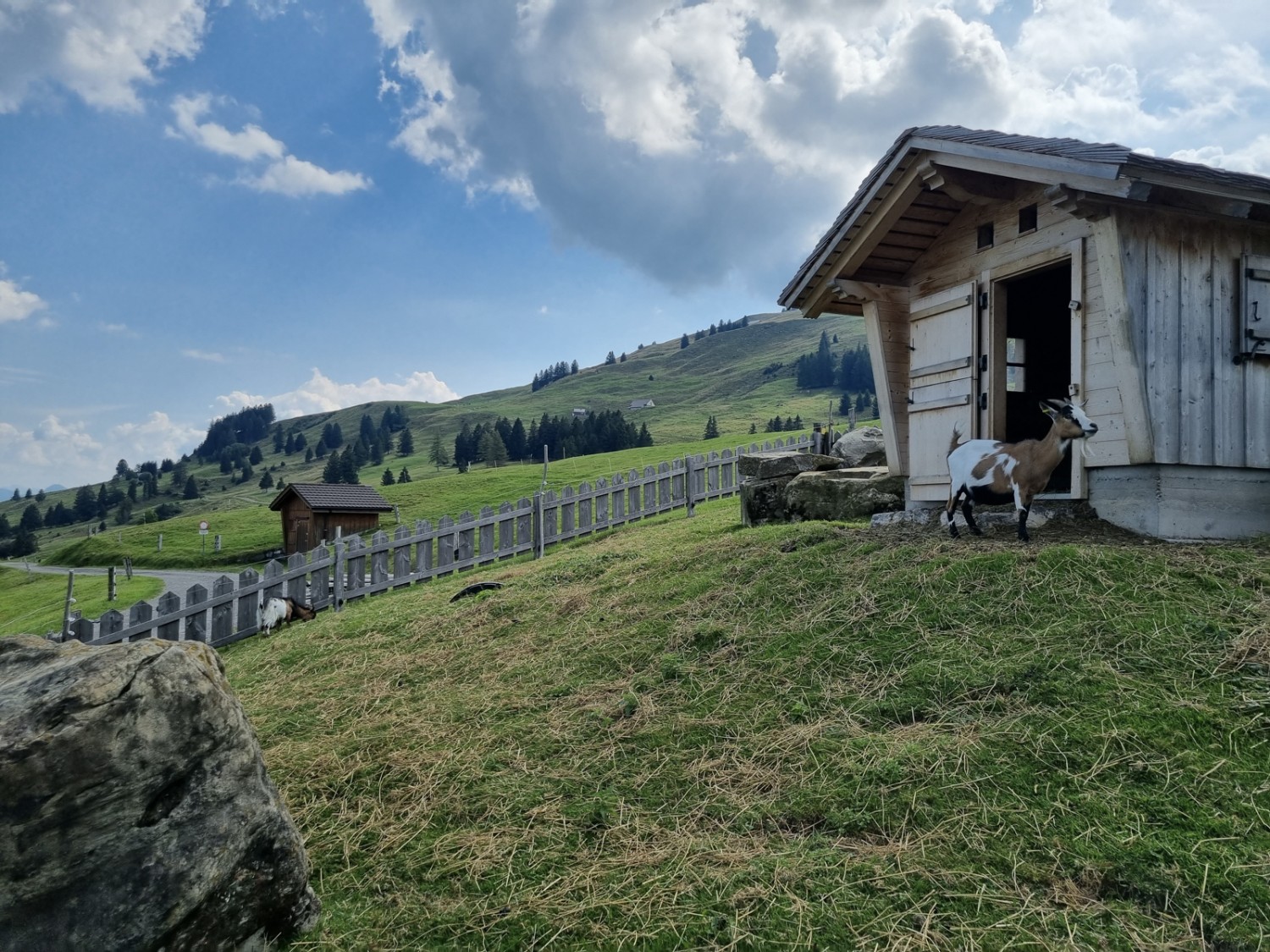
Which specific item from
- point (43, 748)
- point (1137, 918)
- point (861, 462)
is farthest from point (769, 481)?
point (43, 748)

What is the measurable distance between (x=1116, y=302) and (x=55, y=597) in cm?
5103

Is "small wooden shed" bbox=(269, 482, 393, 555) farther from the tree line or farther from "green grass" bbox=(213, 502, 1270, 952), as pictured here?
the tree line

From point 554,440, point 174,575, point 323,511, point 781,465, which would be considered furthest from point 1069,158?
point 554,440

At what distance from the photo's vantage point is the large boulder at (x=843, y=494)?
36.1 feet

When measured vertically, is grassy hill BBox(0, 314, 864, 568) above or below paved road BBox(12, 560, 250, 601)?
above

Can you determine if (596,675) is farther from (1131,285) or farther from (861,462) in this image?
(861,462)

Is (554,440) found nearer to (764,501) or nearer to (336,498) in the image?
(336,498)

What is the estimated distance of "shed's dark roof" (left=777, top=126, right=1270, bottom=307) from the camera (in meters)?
6.90

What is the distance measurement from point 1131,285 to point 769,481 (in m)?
A: 5.68

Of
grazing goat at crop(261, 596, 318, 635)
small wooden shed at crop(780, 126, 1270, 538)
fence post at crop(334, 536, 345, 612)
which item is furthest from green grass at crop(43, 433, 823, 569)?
small wooden shed at crop(780, 126, 1270, 538)

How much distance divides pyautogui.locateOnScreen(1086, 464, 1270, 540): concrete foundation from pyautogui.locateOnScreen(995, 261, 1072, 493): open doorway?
362 centimetres

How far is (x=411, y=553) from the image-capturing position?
16.6 meters

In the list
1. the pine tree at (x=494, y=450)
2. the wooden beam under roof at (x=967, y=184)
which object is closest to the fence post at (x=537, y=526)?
the wooden beam under roof at (x=967, y=184)

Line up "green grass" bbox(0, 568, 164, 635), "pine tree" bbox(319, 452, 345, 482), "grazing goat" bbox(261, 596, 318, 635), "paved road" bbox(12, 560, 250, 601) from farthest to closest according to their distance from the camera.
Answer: "pine tree" bbox(319, 452, 345, 482)
"paved road" bbox(12, 560, 250, 601)
"green grass" bbox(0, 568, 164, 635)
"grazing goat" bbox(261, 596, 318, 635)
